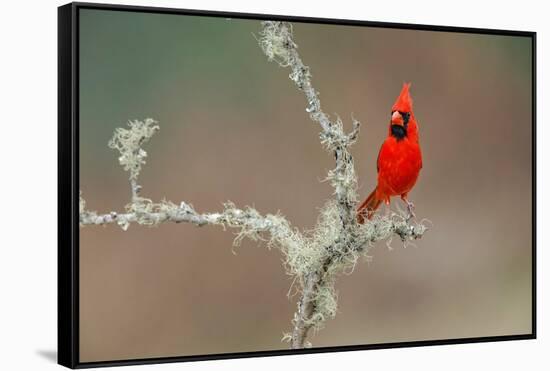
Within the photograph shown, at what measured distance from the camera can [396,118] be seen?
4.73 meters

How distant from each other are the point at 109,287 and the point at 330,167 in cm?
116

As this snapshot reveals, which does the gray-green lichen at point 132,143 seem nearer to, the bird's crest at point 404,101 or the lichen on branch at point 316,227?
the lichen on branch at point 316,227

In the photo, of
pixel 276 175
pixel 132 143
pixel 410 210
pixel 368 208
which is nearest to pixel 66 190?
pixel 132 143

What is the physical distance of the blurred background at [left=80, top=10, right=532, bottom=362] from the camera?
13.7ft

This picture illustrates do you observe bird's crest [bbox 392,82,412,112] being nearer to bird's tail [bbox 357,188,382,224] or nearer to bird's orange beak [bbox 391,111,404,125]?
bird's orange beak [bbox 391,111,404,125]

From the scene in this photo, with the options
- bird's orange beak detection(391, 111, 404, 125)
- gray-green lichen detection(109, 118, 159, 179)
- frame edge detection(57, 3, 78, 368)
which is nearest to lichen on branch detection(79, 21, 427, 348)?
bird's orange beak detection(391, 111, 404, 125)

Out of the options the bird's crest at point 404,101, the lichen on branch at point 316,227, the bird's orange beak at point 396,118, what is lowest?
the lichen on branch at point 316,227

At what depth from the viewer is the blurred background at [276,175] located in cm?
418

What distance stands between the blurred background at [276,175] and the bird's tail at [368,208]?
0.06m

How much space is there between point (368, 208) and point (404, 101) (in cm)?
55

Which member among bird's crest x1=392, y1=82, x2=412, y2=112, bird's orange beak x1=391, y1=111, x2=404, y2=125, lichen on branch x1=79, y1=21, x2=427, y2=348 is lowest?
lichen on branch x1=79, y1=21, x2=427, y2=348

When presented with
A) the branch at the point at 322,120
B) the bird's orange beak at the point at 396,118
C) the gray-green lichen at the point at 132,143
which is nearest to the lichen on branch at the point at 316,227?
the branch at the point at 322,120

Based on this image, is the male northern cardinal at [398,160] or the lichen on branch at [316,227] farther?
the male northern cardinal at [398,160]

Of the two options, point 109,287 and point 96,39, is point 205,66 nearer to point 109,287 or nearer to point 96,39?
point 96,39
